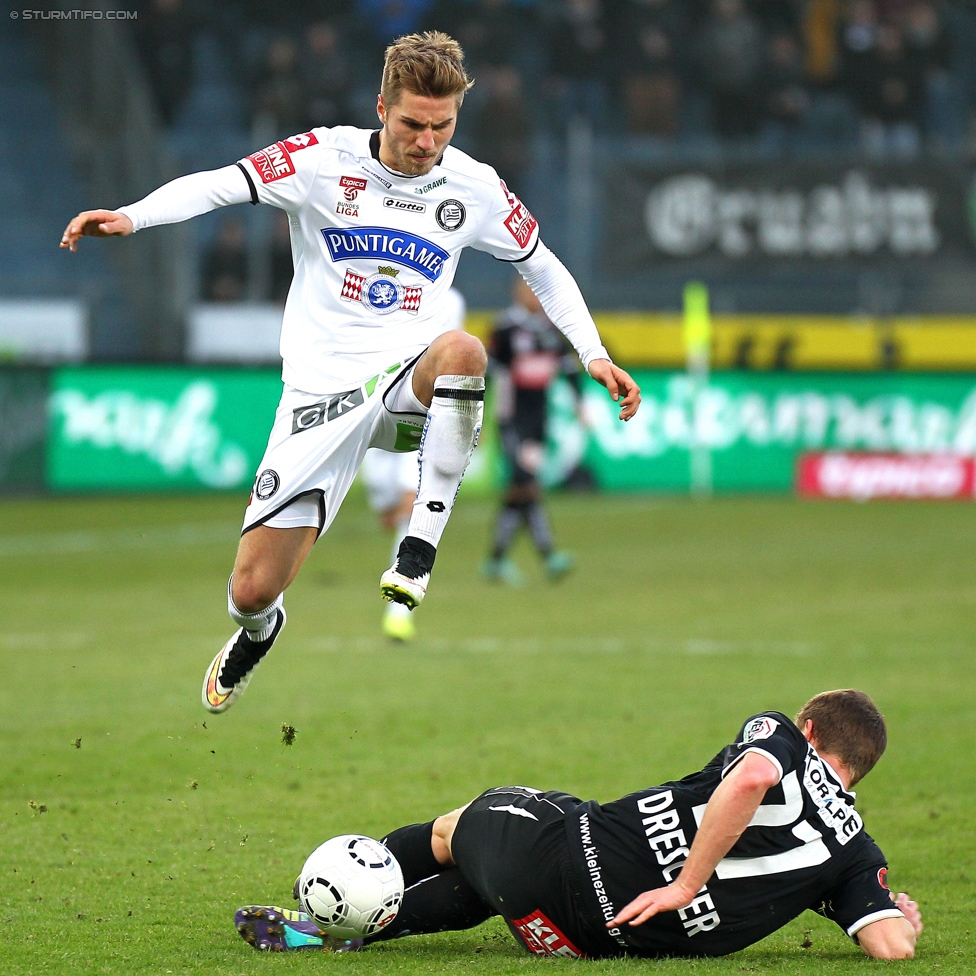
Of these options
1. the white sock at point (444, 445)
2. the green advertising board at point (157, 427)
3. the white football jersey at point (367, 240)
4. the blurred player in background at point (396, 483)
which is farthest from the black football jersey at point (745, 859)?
the green advertising board at point (157, 427)

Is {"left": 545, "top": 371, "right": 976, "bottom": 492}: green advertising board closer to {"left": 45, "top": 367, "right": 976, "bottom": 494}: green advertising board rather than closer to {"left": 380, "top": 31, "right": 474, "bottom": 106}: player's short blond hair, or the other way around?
{"left": 45, "top": 367, "right": 976, "bottom": 494}: green advertising board

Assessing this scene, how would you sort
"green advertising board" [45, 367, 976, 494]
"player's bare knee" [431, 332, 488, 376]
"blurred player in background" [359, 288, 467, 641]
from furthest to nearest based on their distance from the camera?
"green advertising board" [45, 367, 976, 494] → "blurred player in background" [359, 288, 467, 641] → "player's bare knee" [431, 332, 488, 376]

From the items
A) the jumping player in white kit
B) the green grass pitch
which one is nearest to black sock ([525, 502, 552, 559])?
the green grass pitch

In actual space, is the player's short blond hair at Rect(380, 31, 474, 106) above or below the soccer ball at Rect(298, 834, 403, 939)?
above

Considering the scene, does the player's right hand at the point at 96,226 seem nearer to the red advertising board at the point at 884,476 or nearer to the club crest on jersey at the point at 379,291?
the club crest on jersey at the point at 379,291

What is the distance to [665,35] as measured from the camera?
2306 centimetres

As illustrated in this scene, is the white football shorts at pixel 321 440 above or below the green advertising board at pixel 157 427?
above

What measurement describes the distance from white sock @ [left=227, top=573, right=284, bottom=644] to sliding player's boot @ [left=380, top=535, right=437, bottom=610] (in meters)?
0.73

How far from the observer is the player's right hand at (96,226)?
508 cm

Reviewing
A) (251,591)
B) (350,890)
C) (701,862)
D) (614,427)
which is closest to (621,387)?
(251,591)

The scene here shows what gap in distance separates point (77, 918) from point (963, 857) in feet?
10.2

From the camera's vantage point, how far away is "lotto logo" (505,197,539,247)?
20.1 ft

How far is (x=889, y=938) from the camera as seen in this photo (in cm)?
466

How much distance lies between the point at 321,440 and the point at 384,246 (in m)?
0.73
